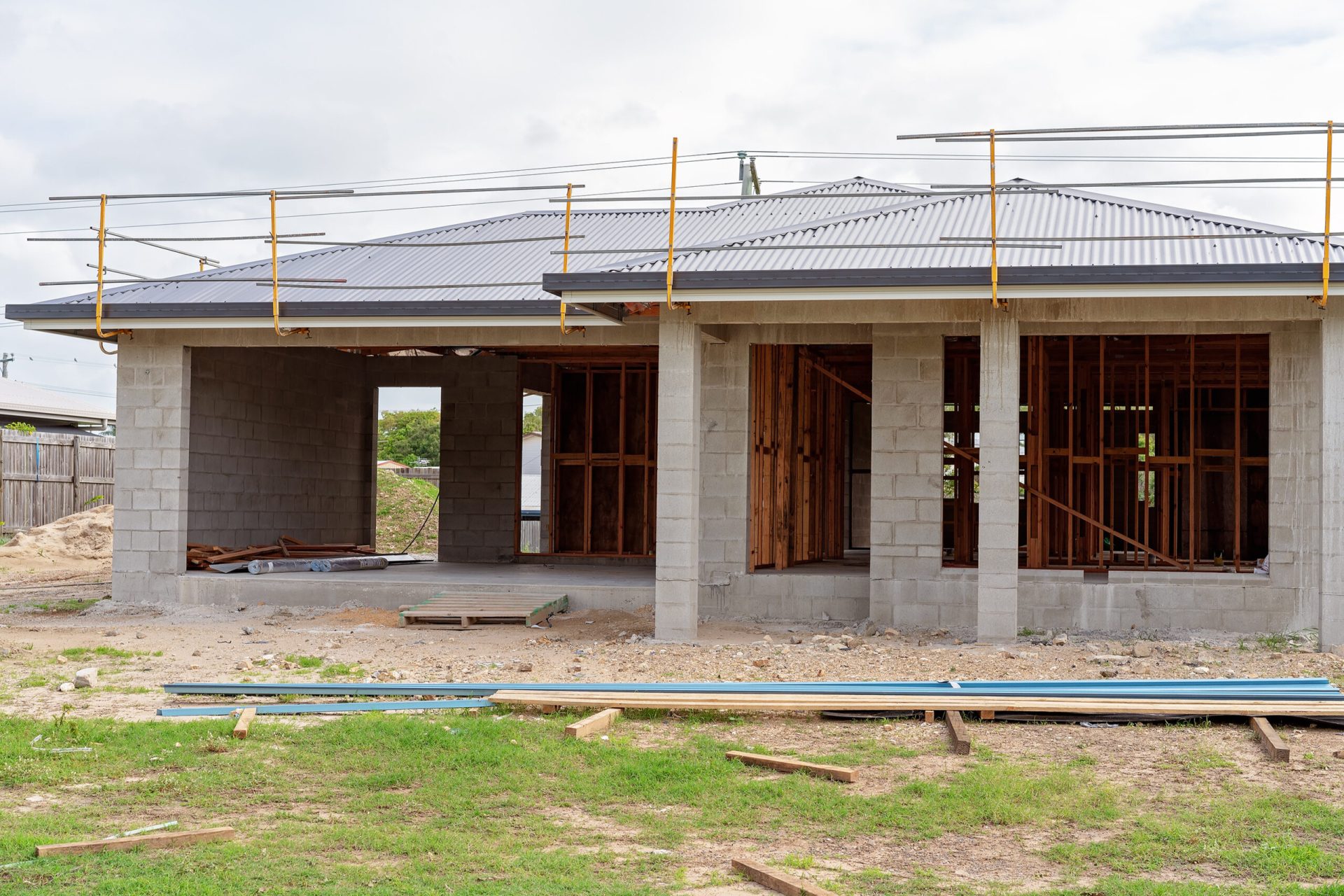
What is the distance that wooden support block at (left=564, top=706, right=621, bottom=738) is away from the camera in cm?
850

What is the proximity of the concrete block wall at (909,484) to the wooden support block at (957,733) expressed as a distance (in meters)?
5.28

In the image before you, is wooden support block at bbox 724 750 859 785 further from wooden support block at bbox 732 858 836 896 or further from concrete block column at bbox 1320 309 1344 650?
concrete block column at bbox 1320 309 1344 650

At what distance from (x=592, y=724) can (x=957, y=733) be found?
7.92ft

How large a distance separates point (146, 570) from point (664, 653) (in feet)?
24.1

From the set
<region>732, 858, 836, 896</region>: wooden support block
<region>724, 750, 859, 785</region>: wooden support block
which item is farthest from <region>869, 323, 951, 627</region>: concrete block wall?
<region>732, 858, 836, 896</region>: wooden support block

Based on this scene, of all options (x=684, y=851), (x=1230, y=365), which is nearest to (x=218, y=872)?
(x=684, y=851)

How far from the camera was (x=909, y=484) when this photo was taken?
1442cm

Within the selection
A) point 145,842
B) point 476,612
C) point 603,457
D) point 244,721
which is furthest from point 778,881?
point 603,457

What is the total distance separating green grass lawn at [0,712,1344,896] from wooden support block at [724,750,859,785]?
0.11 m

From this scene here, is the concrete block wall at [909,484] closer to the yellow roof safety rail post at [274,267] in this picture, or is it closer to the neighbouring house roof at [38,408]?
the yellow roof safety rail post at [274,267]

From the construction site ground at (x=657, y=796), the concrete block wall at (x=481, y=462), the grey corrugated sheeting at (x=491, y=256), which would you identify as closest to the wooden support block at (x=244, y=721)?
the construction site ground at (x=657, y=796)

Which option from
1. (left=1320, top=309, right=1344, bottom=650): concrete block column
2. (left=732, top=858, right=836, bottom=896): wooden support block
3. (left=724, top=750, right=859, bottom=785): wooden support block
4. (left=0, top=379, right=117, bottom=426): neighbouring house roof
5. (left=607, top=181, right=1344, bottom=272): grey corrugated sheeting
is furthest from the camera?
(left=0, top=379, right=117, bottom=426): neighbouring house roof

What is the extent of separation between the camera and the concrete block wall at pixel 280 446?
677 inches

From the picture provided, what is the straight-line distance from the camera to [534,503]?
44.5 meters
